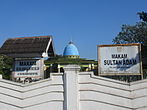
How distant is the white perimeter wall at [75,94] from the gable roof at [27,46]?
3633 millimetres

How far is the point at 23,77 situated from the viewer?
9.27m

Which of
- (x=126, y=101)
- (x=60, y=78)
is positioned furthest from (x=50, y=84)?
(x=126, y=101)

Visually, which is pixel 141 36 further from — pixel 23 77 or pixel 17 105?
pixel 17 105

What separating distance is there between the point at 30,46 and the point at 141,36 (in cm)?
1484

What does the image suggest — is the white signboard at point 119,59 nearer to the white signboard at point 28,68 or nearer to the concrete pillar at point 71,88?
the concrete pillar at point 71,88

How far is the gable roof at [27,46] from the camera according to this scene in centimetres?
1011

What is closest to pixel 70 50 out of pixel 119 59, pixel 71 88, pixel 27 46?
pixel 27 46

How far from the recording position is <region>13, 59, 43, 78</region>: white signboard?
30.0ft

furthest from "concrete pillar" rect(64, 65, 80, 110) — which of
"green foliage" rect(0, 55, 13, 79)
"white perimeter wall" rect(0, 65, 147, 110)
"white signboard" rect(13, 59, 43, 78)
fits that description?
"green foliage" rect(0, 55, 13, 79)

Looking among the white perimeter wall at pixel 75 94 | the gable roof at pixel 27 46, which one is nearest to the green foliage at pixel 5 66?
the gable roof at pixel 27 46

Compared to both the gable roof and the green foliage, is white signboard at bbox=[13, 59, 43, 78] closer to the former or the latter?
the gable roof

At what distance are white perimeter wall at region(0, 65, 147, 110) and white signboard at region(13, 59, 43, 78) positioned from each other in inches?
101

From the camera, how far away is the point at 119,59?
826 cm

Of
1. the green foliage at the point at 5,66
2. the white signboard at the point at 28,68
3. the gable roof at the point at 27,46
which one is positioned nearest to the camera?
the white signboard at the point at 28,68
